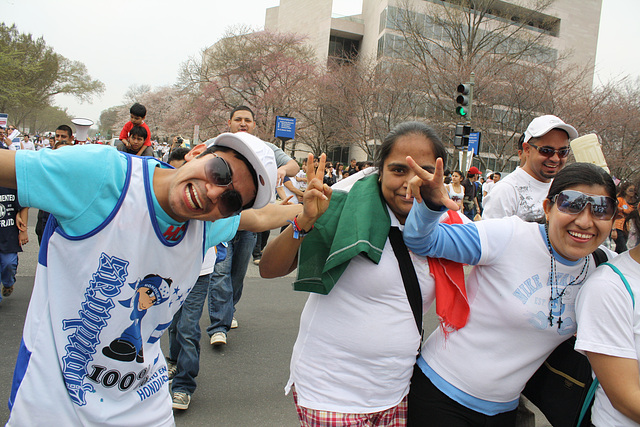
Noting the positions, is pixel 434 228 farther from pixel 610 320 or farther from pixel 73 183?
pixel 73 183

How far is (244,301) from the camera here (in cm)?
580

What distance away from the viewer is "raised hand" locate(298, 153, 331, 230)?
68.1 inches

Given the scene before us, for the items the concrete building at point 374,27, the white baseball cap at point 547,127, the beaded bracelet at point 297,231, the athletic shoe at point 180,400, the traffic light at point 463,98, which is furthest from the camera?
the concrete building at point 374,27

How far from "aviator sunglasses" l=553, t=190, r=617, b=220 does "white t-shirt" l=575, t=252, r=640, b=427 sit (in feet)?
0.71

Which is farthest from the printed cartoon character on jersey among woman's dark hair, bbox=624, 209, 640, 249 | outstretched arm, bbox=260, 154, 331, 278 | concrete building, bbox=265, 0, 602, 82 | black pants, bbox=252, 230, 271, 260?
concrete building, bbox=265, 0, 602, 82

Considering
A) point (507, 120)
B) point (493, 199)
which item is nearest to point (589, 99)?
point (507, 120)

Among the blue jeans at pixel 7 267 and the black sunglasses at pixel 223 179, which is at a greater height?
the black sunglasses at pixel 223 179

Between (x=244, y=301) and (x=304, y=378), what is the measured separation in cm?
406

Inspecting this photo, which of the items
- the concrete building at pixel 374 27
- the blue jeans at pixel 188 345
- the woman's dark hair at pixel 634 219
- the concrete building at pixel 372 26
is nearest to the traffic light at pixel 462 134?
the blue jeans at pixel 188 345

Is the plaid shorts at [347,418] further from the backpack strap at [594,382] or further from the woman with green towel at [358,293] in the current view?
the backpack strap at [594,382]

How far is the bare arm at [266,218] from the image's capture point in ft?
7.18

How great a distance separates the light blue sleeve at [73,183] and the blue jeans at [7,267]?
4.18 metres

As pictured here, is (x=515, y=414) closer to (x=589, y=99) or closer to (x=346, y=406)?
(x=346, y=406)

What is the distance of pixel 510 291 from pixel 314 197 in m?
0.89
